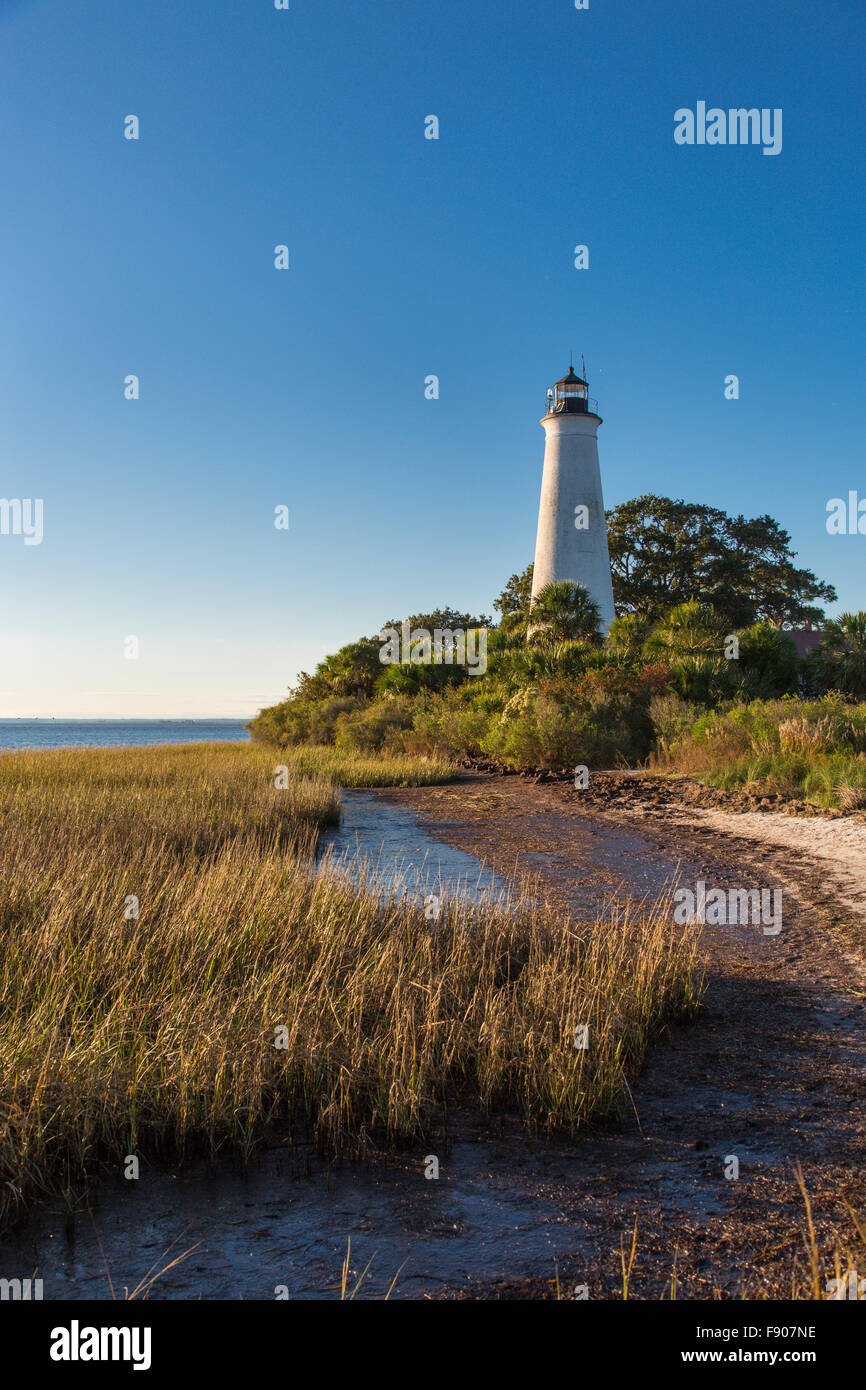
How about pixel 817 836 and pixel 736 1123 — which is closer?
pixel 736 1123

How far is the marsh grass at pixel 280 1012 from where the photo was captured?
12.2ft

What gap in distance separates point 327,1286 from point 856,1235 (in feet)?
6.31

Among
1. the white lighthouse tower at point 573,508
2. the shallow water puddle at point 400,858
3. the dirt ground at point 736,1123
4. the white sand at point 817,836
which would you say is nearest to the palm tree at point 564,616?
the white lighthouse tower at point 573,508

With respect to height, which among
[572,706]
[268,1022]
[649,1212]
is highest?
[572,706]

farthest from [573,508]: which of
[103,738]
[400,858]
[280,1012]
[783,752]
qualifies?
[103,738]

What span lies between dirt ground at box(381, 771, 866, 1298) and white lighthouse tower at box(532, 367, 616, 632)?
2434 centimetres

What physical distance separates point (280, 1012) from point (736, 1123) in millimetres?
2411

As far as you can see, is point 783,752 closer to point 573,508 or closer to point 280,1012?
point 280,1012

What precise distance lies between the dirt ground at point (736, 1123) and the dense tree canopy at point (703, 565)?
96.7 ft

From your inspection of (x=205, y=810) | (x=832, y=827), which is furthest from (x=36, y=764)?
(x=832, y=827)

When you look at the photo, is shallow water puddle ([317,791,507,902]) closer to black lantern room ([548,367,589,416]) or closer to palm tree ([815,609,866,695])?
palm tree ([815,609,866,695])

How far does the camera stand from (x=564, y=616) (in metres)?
27.5

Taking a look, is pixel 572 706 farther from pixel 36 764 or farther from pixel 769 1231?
pixel 769 1231

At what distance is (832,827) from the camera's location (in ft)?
37.1
